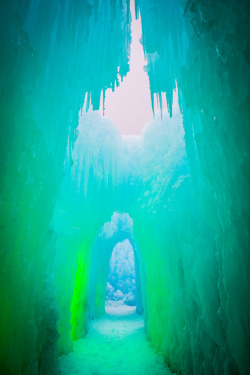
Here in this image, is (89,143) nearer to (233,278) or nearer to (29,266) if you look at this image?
(29,266)

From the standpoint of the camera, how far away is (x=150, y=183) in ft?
32.2

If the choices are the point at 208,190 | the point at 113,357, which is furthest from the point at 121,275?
the point at 208,190

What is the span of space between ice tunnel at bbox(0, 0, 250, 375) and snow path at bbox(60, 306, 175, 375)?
0.07 metres

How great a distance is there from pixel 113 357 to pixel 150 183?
6.78m

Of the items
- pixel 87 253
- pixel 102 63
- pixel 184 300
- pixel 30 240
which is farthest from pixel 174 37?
pixel 87 253

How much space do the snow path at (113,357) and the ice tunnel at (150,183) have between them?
7cm

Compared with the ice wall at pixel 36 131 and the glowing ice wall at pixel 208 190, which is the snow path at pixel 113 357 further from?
the ice wall at pixel 36 131

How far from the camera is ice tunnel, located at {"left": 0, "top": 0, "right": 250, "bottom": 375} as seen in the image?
10.2 ft

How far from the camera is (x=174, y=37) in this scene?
5207 mm

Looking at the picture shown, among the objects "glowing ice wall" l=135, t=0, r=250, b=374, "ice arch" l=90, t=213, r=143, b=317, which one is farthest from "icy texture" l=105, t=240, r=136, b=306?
"glowing ice wall" l=135, t=0, r=250, b=374

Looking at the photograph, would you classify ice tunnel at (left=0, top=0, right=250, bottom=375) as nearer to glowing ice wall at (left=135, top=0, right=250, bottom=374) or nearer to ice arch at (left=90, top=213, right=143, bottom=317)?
glowing ice wall at (left=135, top=0, right=250, bottom=374)

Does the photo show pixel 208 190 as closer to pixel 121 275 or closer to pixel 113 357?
pixel 113 357

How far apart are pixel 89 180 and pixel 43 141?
19.0 ft

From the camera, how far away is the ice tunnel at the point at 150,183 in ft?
10.2
